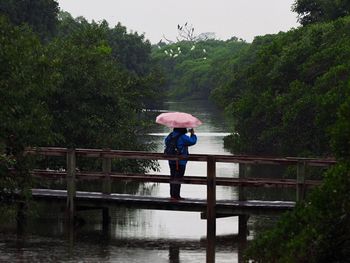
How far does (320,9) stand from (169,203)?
136ft

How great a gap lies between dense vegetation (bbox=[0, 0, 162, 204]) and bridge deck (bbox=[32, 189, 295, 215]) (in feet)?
3.66

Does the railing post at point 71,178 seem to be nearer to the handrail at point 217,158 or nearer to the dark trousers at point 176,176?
the handrail at point 217,158

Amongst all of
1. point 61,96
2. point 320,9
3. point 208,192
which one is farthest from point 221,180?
point 320,9

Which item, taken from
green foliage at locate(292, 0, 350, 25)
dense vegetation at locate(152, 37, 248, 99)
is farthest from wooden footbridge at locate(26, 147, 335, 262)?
dense vegetation at locate(152, 37, 248, 99)

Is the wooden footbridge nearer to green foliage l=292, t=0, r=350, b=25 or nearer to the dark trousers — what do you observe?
the dark trousers

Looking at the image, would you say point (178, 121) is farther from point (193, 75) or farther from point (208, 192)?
point (193, 75)

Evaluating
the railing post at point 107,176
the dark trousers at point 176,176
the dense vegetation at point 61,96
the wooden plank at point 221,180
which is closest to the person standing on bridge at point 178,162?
the dark trousers at point 176,176

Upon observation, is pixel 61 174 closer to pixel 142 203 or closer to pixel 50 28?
pixel 142 203

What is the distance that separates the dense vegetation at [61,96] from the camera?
15.8 metres

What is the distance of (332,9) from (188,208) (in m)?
37.8

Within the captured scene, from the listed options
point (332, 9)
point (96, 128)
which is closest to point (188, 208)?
point (96, 128)

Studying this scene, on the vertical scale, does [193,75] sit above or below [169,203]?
above

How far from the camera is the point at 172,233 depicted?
68.5 ft

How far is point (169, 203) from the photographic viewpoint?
1989cm
